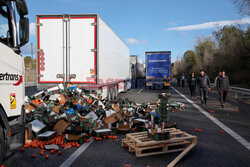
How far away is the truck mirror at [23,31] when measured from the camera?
14.1ft

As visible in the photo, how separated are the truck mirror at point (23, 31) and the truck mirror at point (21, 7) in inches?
3.8

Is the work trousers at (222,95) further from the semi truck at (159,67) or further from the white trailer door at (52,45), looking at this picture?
the semi truck at (159,67)

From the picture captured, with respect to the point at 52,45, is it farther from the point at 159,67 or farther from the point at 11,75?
the point at 159,67

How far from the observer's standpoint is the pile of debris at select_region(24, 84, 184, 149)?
617 centimetres

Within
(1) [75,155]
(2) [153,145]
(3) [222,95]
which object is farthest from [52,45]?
(3) [222,95]

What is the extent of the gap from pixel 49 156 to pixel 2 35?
8.23 ft

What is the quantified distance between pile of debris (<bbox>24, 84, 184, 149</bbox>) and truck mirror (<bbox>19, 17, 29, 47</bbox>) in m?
1.69

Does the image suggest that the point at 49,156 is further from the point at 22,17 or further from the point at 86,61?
the point at 86,61

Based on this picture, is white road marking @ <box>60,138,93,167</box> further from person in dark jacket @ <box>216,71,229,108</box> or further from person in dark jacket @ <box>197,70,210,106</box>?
person in dark jacket @ <box>197,70,210,106</box>

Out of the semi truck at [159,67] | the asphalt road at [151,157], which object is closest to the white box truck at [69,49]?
the asphalt road at [151,157]

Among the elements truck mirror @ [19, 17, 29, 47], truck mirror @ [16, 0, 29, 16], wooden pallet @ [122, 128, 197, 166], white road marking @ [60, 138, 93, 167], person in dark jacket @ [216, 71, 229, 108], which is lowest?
white road marking @ [60, 138, 93, 167]

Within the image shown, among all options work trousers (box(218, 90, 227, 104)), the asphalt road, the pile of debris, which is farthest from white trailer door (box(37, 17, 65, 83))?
work trousers (box(218, 90, 227, 104))

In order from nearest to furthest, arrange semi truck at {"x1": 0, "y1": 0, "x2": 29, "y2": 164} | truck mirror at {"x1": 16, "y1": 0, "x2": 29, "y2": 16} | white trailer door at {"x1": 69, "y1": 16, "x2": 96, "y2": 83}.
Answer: semi truck at {"x1": 0, "y1": 0, "x2": 29, "y2": 164} → truck mirror at {"x1": 16, "y1": 0, "x2": 29, "y2": 16} → white trailer door at {"x1": 69, "y1": 16, "x2": 96, "y2": 83}

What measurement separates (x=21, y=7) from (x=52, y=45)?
5882mm
